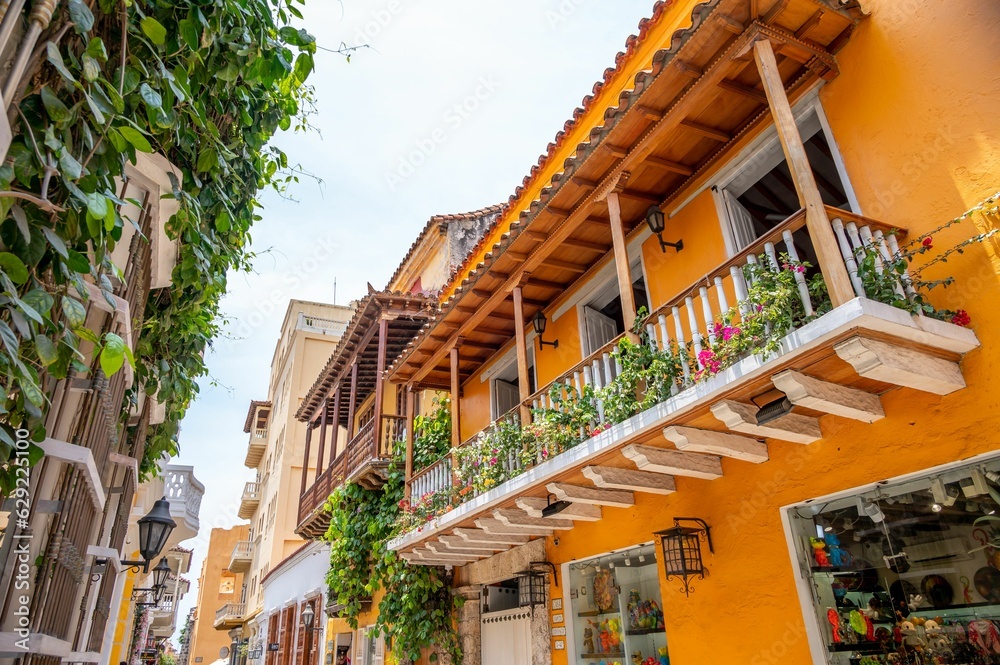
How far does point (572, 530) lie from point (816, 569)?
11.0 ft

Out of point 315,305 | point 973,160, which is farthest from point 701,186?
point 315,305

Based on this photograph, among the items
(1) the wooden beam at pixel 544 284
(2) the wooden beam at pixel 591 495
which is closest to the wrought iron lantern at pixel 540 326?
(1) the wooden beam at pixel 544 284

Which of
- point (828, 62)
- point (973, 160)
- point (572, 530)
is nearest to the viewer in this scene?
point (973, 160)

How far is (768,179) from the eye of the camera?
7082 mm

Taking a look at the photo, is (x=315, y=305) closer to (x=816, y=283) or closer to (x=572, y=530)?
(x=572, y=530)

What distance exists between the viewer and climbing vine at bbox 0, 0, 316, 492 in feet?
6.61

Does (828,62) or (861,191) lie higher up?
(828,62)

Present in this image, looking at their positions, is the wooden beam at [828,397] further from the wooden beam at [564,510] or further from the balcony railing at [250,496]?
the balcony railing at [250,496]

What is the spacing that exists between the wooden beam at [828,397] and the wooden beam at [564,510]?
323cm

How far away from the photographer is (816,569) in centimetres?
526

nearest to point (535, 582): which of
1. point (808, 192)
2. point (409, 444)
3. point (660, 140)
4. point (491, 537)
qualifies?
point (491, 537)

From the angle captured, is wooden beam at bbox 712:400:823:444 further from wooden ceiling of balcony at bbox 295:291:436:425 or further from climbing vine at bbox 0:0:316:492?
wooden ceiling of balcony at bbox 295:291:436:425

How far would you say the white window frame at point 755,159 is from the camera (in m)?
5.66

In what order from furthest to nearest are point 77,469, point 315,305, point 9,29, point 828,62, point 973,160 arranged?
point 315,305 → point 828,62 → point 973,160 → point 77,469 → point 9,29
